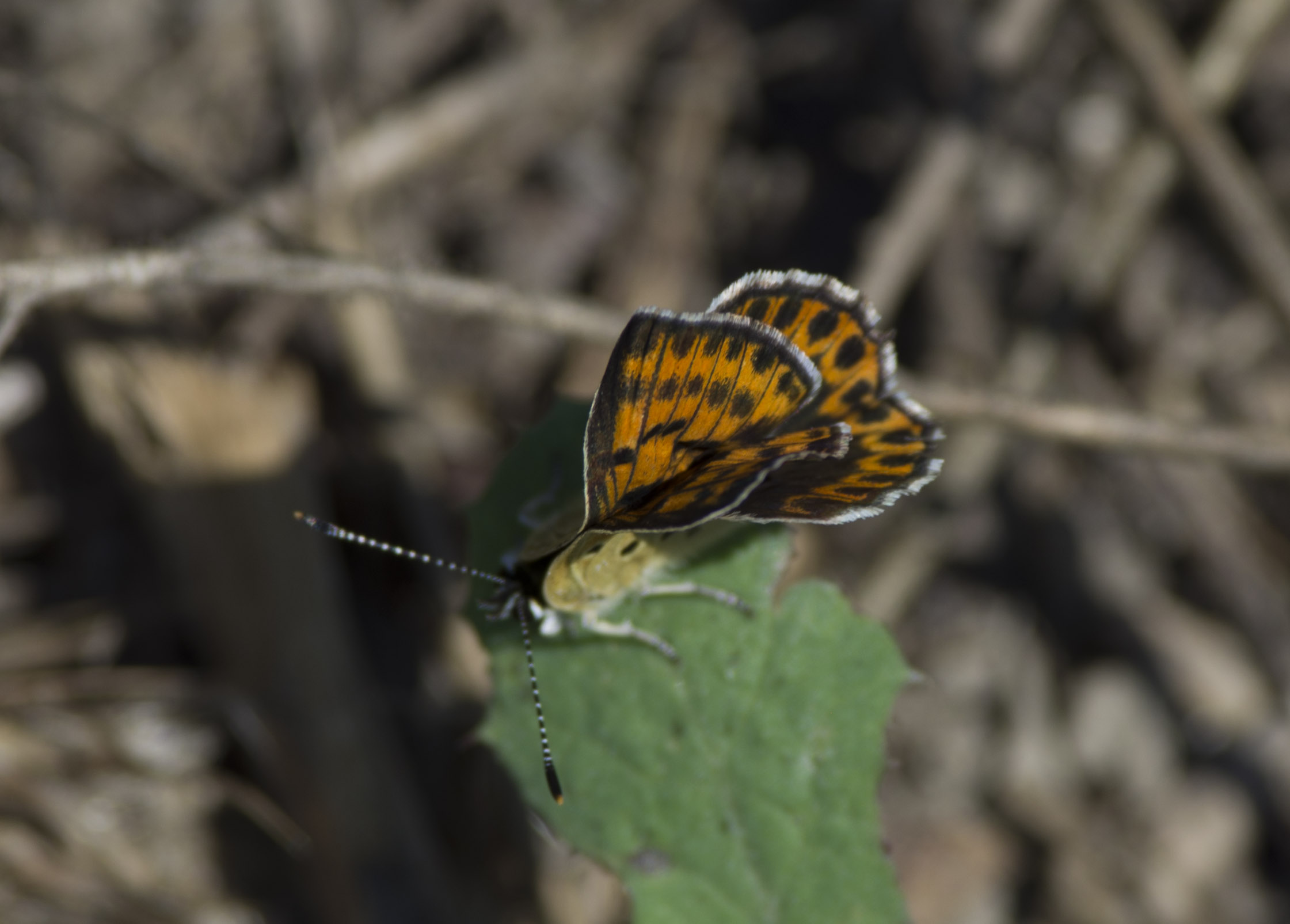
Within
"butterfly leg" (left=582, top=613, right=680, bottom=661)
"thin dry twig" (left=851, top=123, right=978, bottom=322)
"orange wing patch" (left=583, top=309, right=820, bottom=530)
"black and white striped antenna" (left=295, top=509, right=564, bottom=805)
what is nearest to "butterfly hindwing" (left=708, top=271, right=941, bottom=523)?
"orange wing patch" (left=583, top=309, right=820, bottom=530)

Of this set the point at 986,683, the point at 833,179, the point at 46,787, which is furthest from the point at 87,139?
the point at 986,683

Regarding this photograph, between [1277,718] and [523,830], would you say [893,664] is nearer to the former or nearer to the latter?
[523,830]

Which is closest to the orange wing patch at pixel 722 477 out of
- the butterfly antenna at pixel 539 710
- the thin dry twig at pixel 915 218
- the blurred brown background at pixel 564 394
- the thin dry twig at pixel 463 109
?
the butterfly antenna at pixel 539 710

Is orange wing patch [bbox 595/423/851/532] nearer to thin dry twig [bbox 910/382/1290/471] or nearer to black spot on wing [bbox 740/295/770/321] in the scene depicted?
black spot on wing [bbox 740/295/770/321]

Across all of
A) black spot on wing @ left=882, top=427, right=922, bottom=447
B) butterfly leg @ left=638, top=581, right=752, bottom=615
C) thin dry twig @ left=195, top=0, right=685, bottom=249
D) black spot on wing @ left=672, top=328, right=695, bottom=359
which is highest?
thin dry twig @ left=195, top=0, right=685, bottom=249

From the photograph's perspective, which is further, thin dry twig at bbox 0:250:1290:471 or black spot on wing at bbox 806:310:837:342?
thin dry twig at bbox 0:250:1290:471

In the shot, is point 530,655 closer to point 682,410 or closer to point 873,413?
point 682,410

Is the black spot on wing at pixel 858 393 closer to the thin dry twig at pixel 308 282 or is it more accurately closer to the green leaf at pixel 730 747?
the green leaf at pixel 730 747
